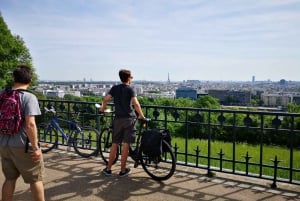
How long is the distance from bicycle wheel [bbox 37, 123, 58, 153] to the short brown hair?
10.2 feet

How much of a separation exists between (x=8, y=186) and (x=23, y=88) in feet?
3.99

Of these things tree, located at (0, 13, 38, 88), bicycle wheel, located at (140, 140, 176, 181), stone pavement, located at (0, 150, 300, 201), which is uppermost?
tree, located at (0, 13, 38, 88)

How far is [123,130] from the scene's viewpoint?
6.25 m

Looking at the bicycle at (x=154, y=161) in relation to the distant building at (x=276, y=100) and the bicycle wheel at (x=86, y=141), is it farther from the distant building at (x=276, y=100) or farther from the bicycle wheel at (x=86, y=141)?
the distant building at (x=276, y=100)

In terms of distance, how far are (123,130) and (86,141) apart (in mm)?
2040

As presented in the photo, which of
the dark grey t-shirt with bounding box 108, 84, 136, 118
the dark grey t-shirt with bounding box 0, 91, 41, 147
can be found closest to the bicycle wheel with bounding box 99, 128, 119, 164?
the dark grey t-shirt with bounding box 108, 84, 136, 118

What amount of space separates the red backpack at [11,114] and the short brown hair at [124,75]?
2.34 m

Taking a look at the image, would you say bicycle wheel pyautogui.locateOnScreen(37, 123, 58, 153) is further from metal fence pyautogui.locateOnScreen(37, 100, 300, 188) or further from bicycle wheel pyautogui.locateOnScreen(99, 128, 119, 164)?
bicycle wheel pyautogui.locateOnScreen(99, 128, 119, 164)

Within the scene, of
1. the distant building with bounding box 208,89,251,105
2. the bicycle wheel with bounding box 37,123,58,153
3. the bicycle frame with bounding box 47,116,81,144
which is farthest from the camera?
the distant building with bounding box 208,89,251,105

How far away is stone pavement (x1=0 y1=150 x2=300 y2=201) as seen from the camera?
5250 millimetres

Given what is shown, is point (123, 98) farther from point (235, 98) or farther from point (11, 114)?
point (235, 98)

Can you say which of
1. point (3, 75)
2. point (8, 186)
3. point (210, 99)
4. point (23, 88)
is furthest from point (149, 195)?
point (210, 99)

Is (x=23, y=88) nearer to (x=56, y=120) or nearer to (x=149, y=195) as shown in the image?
(x=149, y=195)

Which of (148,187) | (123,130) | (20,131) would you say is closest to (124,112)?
(123,130)
